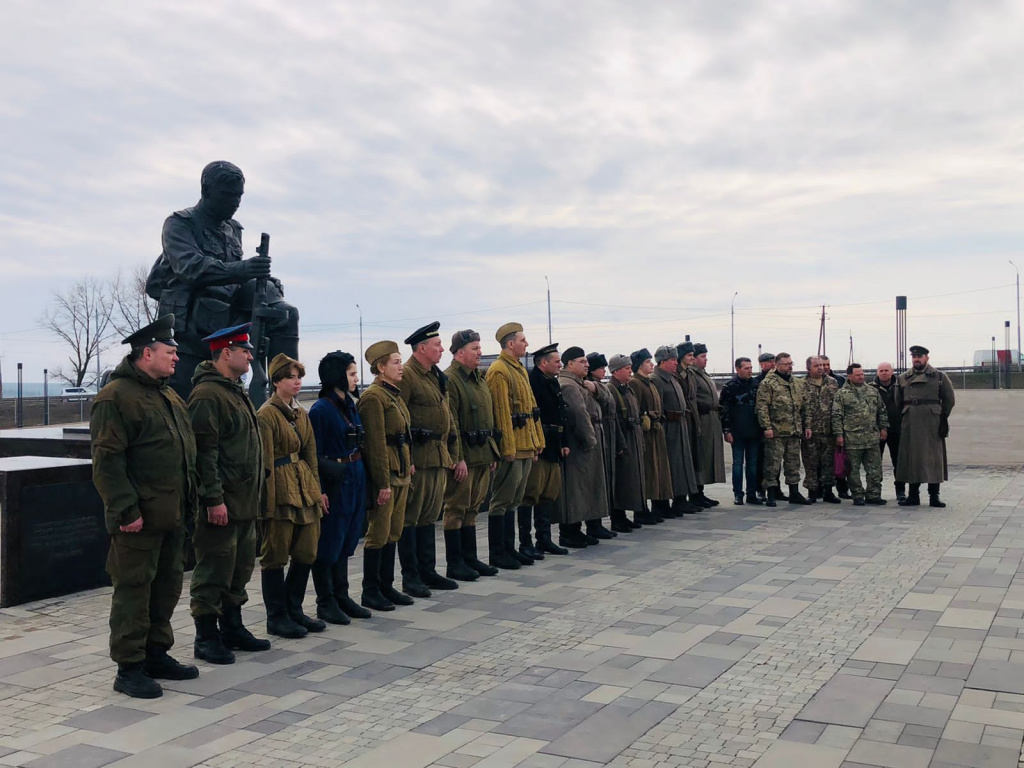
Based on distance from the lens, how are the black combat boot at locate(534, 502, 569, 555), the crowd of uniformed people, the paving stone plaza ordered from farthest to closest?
1. the black combat boot at locate(534, 502, 569, 555)
2. the crowd of uniformed people
3. the paving stone plaza

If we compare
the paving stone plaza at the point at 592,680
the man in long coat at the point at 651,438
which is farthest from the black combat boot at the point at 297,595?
the man in long coat at the point at 651,438

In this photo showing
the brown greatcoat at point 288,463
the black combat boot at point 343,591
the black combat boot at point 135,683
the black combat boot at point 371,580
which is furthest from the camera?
the black combat boot at point 371,580

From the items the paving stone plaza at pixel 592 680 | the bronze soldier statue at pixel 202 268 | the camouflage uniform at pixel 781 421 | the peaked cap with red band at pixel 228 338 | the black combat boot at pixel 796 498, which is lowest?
the paving stone plaza at pixel 592 680

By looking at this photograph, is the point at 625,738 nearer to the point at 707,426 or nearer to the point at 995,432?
the point at 707,426

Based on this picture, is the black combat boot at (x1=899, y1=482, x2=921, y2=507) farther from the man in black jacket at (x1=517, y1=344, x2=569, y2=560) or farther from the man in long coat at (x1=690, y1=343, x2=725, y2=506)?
the man in black jacket at (x1=517, y1=344, x2=569, y2=560)

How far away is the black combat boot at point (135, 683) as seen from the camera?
Answer: 5180 millimetres

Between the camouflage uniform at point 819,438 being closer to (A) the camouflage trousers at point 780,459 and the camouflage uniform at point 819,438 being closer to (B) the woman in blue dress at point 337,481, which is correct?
(A) the camouflage trousers at point 780,459

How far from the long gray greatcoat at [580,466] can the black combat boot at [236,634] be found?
4238 mm

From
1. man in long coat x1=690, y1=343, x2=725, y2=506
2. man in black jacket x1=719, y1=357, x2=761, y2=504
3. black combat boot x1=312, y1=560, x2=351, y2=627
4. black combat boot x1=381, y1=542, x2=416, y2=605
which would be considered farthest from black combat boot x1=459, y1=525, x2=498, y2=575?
man in black jacket x1=719, y1=357, x2=761, y2=504

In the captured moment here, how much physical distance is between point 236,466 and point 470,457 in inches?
106

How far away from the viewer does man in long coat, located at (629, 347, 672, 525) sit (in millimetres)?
11719

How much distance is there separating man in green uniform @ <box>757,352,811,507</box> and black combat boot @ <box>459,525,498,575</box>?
563 centimetres

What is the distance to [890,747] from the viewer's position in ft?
14.3

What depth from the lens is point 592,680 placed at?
5.40m
